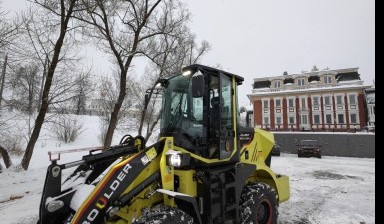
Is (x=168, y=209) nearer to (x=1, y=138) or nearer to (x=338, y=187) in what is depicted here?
(x=338, y=187)

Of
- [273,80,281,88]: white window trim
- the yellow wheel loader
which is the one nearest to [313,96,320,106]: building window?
[273,80,281,88]: white window trim

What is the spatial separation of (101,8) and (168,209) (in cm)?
1204

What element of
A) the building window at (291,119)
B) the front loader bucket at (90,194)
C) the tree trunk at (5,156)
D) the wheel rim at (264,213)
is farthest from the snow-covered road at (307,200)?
the building window at (291,119)

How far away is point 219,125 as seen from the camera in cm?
427

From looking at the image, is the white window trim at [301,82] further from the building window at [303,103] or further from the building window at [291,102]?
the building window at [291,102]

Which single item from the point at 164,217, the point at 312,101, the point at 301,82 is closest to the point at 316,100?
the point at 312,101

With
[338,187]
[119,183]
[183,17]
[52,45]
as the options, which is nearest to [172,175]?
[119,183]

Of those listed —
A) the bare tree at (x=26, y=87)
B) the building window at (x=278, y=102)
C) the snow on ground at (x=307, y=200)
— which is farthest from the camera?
the building window at (x=278, y=102)

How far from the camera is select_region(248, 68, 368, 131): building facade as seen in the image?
38.1 meters

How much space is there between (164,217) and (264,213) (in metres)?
2.61

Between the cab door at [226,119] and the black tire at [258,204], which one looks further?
the black tire at [258,204]

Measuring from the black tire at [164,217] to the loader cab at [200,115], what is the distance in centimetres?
98

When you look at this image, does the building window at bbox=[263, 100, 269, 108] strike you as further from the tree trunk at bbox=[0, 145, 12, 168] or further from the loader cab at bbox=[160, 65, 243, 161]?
the loader cab at bbox=[160, 65, 243, 161]

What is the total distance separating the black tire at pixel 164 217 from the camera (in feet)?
10.4
